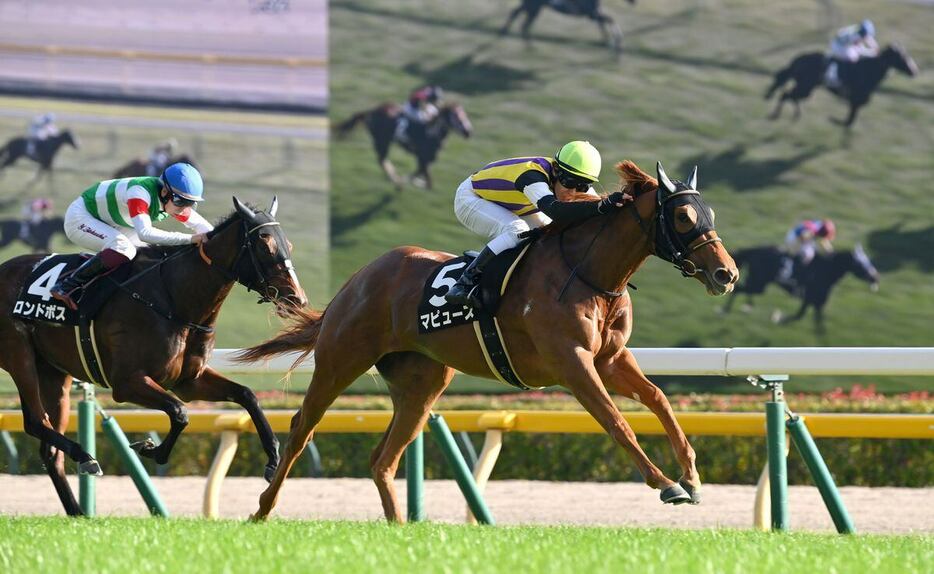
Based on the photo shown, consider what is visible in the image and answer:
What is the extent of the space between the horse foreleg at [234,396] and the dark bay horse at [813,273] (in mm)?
7212

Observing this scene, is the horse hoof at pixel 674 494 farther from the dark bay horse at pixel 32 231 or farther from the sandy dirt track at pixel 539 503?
the dark bay horse at pixel 32 231

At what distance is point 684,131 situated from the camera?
44.7 ft

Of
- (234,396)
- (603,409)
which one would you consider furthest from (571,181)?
(234,396)

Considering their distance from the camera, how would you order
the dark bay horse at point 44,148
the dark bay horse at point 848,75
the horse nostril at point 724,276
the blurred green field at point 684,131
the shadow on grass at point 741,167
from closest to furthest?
the horse nostril at point 724,276
the blurred green field at point 684,131
the dark bay horse at point 848,75
the shadow on grass at point 741,167
the dark bay horse at point 44,148

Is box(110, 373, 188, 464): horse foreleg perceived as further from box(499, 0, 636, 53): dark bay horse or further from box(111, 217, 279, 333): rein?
box(499, 0, 636, 53): dark bay horse

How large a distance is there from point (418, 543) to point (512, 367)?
1458 millimetres

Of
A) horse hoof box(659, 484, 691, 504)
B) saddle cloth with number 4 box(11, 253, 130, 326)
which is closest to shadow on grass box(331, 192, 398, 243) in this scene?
saddle cloth with number 4 box(11, 253, 130, 326)

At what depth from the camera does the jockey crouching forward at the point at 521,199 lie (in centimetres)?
587

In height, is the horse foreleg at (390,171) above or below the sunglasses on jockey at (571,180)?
below

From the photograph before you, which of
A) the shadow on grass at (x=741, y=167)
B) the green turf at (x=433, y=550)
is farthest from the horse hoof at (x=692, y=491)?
the shadow on grass at (x=741, y=167)

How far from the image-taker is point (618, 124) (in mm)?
13695

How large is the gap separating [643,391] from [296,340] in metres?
1.88

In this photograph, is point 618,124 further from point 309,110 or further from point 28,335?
point 28,335

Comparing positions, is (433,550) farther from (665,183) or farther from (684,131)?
(684,131)
